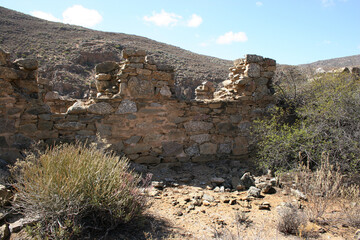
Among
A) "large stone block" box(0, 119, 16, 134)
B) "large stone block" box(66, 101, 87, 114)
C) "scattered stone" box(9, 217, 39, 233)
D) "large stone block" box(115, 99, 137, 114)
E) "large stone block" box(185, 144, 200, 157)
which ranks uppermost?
"large stone block" box(115, 99, 137, 114)

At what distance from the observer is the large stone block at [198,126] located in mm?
5238

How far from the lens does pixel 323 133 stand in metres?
4.45

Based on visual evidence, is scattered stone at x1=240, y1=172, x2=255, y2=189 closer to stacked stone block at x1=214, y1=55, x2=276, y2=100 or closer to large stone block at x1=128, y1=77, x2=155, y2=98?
stacked stone block at x1=214, y1=55, x2=276, y2=100

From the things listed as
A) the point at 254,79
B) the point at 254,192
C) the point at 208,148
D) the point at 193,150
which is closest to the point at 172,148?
the point at 193,150

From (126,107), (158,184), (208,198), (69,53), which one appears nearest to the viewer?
(208,198)

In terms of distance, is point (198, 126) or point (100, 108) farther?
point (198, 126)

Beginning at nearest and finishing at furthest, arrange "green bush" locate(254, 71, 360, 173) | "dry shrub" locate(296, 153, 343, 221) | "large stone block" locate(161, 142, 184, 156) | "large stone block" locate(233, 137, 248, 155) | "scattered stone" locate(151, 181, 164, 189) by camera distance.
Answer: "dry shrub" locate(296, 153, 343, 221) → "green bush" locate(254, 71, 360, 173) → "scattered stone" locate(151, 181, 164, 189) → "large stone block" locate(161, 142, 184, 156) → "large stone block" locate(233, 137, 248, 155)

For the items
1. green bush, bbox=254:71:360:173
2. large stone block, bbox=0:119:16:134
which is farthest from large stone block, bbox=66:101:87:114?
green bush, bbox=254:71:360:173

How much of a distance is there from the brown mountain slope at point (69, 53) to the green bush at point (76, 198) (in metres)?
15.6

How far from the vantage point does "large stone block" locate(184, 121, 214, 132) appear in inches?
206

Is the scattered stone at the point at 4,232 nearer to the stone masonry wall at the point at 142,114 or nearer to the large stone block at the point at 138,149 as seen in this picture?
the stone masonry wall at the point at 142,114

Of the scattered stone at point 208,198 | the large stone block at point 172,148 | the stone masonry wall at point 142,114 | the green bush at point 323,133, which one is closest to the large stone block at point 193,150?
the stone masonry wall at point 142,114

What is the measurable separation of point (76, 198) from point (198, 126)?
122 inches

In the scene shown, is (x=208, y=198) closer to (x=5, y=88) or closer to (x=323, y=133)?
(x=323, y=133)
